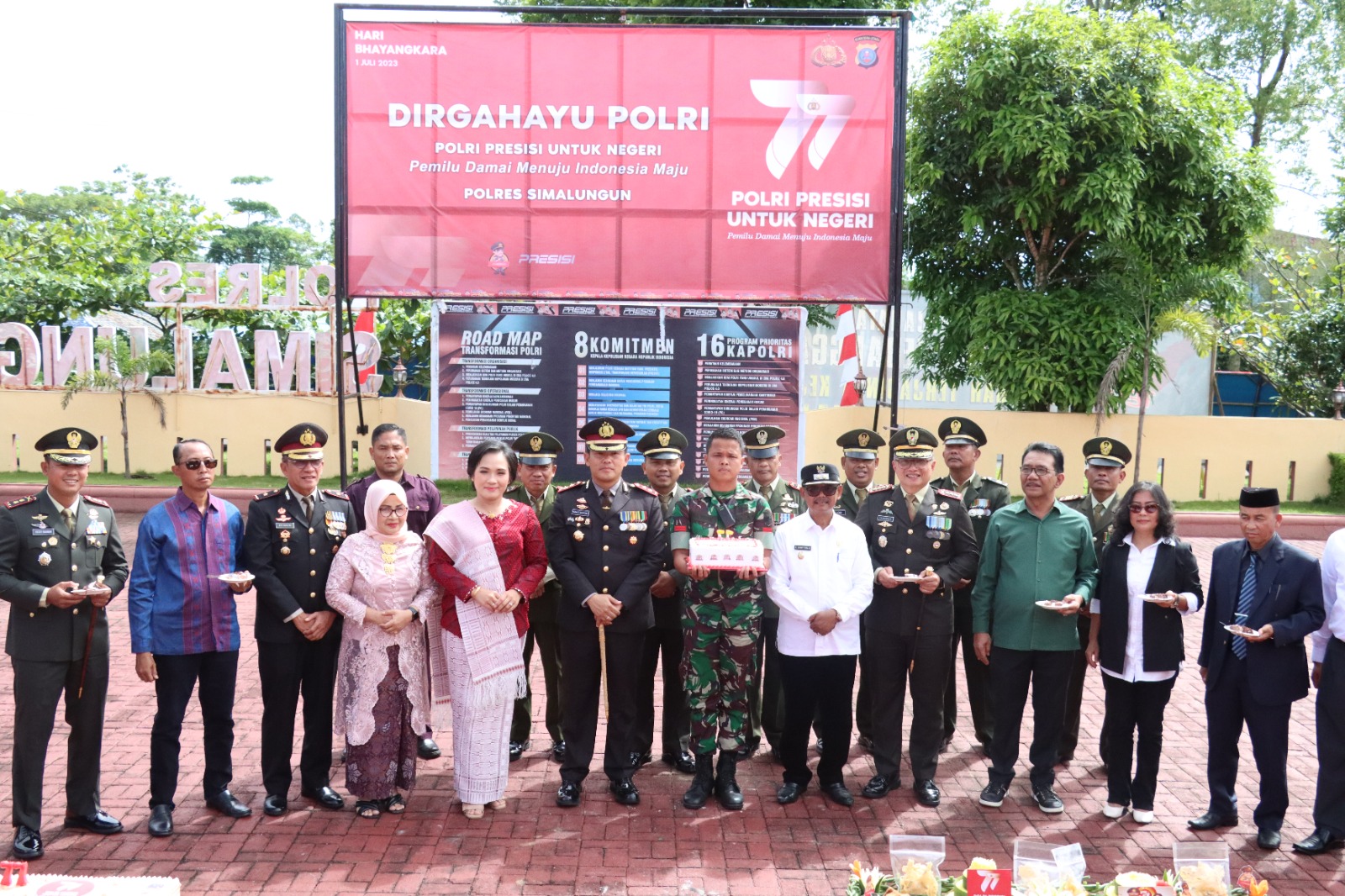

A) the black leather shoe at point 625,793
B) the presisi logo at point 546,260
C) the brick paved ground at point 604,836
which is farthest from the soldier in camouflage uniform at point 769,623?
the presisi logo at point 546,260

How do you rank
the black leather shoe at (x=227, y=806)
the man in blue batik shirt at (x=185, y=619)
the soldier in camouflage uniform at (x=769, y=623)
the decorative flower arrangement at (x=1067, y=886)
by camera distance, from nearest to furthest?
→ the decorative flower arrangement at (x=1067, y=886) < the man in blue batik shirt at (x=185, y=619) < the black leather shoe at (x=227, y=806) < the soldier in camouflage uniform at (x=769, y=623)

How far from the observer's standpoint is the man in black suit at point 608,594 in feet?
15.7

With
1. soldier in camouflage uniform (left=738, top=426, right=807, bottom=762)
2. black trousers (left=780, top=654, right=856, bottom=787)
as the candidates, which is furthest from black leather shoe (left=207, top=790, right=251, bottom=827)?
black trousers (left=780, top=654, right=856, bottom=787)

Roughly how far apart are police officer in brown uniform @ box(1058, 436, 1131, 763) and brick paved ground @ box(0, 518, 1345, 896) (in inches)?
7.8

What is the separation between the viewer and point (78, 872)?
13.1 ft

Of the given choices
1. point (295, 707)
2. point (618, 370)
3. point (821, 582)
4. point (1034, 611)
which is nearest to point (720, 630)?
point (821, 582)

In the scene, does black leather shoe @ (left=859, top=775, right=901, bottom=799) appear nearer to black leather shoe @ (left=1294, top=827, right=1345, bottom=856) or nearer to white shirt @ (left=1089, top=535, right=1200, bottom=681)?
white shirt @ (left=1089, top=535, right=1200, bottom=681)

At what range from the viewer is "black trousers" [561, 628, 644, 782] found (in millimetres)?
4781

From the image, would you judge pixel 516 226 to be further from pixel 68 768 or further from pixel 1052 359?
pixel 1052 359

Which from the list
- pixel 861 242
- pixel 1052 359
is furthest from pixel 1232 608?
pixel 1052 359

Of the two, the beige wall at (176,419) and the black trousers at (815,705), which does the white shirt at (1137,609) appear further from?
the beige wall at (176,419)

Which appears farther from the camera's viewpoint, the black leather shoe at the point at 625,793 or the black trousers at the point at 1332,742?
the black leather shoe at the point at 625,793

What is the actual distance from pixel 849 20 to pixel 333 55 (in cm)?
1081

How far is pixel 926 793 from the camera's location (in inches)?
189
